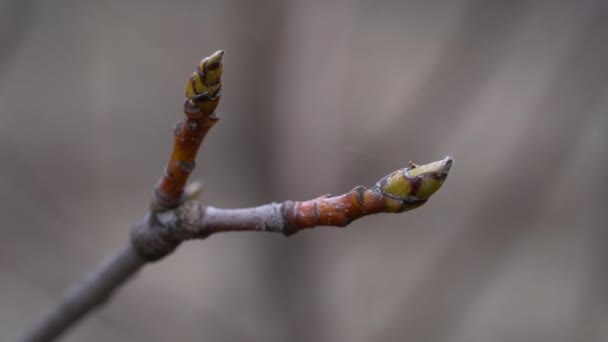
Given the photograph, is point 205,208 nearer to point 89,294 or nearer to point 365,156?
point 89,294

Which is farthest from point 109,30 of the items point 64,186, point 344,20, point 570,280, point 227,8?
point 570,280

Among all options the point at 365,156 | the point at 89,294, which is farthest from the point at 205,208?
the point at 365,156

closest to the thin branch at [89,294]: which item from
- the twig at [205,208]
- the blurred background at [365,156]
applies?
the twig at [205,208]

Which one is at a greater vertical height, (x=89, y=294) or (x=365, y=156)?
(x=365, y=156)

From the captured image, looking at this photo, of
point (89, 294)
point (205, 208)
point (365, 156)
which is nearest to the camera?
point (205, 208)

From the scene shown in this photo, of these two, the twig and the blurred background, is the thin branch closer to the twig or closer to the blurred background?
the twig

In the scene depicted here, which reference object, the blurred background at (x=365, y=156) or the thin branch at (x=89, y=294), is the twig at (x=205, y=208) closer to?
the thin branch at (x=89, y=294)

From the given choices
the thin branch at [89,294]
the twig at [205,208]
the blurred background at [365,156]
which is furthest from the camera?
the blurred background at [365,156]

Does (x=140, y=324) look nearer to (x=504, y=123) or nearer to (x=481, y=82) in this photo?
(x=481, y=82)
